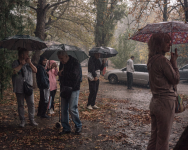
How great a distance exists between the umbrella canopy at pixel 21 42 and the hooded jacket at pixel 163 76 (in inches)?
130

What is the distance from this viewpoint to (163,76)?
2.47 metres

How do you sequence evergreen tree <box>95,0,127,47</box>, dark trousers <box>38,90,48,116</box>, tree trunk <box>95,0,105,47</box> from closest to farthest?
dark trousers <box>38,90,48,116</box>, tree trunk <box>95,0,105,47</box>, evergreen tree <box>95,0,127,47</box>

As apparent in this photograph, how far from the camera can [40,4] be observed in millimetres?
10000

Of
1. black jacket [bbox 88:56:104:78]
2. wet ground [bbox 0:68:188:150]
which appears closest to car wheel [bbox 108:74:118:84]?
wet ground [bbox 0:68:188:150]

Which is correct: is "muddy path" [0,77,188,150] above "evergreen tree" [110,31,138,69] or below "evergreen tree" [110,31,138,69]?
below

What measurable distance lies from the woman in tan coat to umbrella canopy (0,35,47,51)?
10.7 ft

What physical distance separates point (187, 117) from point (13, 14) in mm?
6352

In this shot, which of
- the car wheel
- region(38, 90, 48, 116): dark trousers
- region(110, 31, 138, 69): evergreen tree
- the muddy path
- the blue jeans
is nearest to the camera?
the muddy path

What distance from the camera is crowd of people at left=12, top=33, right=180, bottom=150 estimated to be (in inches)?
96.3

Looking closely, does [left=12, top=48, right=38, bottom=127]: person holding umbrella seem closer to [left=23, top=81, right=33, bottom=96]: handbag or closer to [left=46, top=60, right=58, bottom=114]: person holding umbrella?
[left=23, top=81, right=33, bottom=96]: handbag

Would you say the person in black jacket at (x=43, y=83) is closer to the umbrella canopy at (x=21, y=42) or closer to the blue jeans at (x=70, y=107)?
the umbrella canopy at (x=21, y=42)

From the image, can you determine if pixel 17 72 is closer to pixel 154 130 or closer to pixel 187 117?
pixel 154 130

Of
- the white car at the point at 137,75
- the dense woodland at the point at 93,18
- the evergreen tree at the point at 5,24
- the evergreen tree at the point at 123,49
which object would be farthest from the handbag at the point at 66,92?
the evergreen tree at the point at 123,49

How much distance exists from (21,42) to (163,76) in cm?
395
